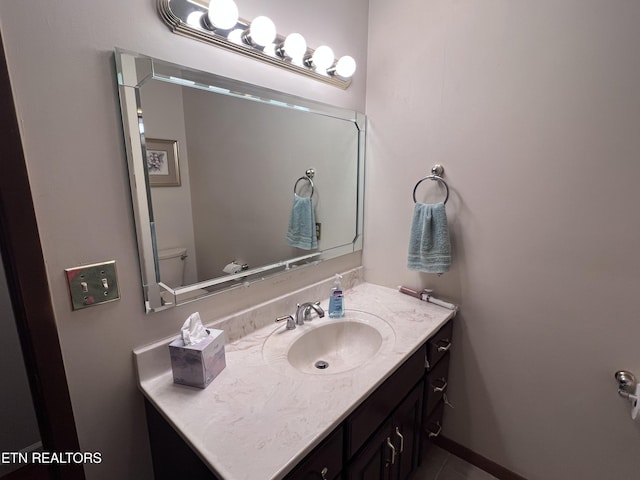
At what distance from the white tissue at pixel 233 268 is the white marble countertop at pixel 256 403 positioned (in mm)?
207

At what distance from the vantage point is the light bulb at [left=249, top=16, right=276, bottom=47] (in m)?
0.99

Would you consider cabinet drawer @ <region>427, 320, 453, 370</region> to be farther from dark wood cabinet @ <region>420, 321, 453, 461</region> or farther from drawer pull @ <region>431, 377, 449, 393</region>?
drawer pull @ <region>431, 377, 449, 393</region>

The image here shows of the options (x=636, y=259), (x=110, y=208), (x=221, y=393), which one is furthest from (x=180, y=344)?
(x=636, y=259)

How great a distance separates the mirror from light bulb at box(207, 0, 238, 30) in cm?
15

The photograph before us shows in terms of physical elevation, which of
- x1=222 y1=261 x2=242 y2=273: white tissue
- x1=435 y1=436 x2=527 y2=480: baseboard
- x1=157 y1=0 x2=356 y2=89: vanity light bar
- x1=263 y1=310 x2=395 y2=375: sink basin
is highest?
x1=157 y1=0 x2=356 y2=89: vanity light bar

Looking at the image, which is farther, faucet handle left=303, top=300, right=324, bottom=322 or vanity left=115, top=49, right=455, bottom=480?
faucet handle left=303, top=300, right=324, bottom=322

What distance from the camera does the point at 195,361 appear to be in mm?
849

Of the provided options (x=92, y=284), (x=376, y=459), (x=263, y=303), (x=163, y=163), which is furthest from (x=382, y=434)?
(x=163, y=163)

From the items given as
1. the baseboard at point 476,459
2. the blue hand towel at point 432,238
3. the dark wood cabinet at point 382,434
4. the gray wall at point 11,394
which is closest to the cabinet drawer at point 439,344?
the dark wood cabinet at point 382,434

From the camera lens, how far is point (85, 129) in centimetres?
77

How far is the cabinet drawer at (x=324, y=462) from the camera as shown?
2.30ft

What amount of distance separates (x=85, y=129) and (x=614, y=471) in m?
2.12

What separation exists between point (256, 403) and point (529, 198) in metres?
1.21

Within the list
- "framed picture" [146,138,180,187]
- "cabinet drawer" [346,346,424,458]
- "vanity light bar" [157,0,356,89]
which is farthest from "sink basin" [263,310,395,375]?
"vanity light bar" [157,0,356,89]
